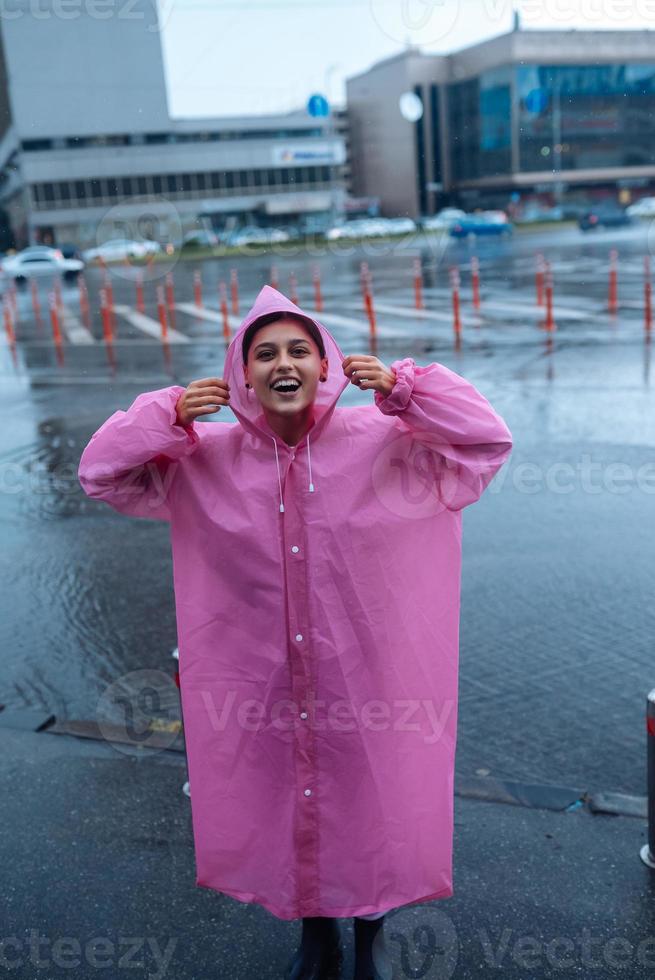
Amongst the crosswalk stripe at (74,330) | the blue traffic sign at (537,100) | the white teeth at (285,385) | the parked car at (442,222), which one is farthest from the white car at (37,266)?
the white teeth at (285,385)

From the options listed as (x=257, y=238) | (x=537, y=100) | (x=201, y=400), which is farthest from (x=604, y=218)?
(x=201, y=400)

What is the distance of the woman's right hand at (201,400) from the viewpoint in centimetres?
236

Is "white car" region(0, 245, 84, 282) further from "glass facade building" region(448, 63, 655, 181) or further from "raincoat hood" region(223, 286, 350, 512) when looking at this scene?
"raincoat hood" region(223, 286, 350, 512)

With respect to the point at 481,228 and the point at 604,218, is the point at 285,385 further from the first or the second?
the point at 604,218

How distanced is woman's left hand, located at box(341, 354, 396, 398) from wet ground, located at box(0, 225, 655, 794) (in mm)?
2026

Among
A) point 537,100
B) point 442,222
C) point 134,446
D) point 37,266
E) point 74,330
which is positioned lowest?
point 74,330

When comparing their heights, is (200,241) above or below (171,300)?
above

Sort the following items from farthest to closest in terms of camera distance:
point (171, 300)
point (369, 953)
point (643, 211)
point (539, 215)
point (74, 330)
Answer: point (539, 215)
point (643, 211)
point (171, 300)
point (74, 330)
point (369, 953)

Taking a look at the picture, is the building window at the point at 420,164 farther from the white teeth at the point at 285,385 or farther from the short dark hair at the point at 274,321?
the white teeth at the point at 285,385

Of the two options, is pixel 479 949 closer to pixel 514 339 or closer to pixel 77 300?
pixel 514 339

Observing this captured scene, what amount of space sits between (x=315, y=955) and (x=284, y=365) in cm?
164

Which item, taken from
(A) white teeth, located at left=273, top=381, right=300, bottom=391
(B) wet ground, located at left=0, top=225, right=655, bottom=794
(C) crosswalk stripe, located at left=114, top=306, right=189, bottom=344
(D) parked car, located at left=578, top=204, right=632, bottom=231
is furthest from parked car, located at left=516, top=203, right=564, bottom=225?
(A) white teeth, located at left=273, top=381, right=300, bottom=391

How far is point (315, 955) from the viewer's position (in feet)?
8.88

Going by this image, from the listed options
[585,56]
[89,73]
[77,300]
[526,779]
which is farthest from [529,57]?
[526,779]
